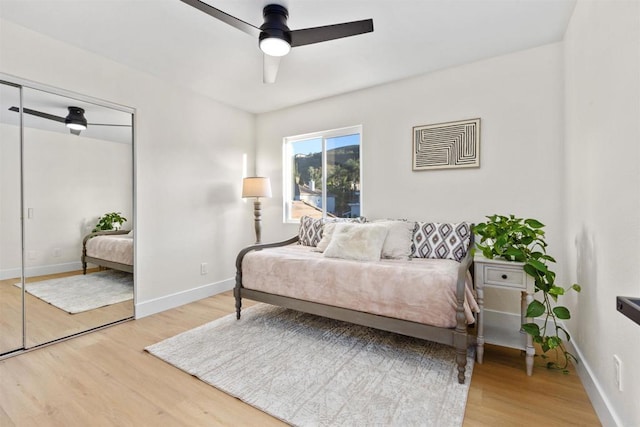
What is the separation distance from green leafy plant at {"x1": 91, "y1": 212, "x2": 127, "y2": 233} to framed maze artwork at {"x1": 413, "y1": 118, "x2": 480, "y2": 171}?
304cm

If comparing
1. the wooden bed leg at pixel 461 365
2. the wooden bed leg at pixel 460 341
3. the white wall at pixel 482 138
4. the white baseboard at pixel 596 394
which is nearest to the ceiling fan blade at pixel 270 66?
the white wall at pixel 482 138

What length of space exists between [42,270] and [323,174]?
2922 mm

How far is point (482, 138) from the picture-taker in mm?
2734

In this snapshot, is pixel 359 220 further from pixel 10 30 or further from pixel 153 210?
pixel 10 30

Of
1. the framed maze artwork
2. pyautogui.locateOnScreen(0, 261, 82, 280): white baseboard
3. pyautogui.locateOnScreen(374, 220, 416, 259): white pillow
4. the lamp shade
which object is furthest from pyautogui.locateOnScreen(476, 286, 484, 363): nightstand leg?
pyautogui.locateOnScreen(0, 261, 82, 280): white baseboard

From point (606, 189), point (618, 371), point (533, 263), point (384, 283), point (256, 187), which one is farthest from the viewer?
point (256, 187)

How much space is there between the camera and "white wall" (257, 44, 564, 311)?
2475mm

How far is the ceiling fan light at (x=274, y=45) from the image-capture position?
1.91 meters

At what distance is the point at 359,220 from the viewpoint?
3.22 m

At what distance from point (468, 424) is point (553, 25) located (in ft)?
Answer: 9.22

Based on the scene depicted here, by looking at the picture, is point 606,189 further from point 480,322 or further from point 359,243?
point 359,243

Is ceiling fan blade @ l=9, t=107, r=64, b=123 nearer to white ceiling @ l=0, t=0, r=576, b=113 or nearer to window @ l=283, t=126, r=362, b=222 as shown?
white ceiling @ l=0, t=0, r=576, b=113

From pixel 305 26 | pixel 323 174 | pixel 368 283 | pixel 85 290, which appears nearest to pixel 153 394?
pixel 368 283

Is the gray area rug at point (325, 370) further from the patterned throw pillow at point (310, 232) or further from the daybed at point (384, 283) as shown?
the patterned throw pillow at point (310, 232)
